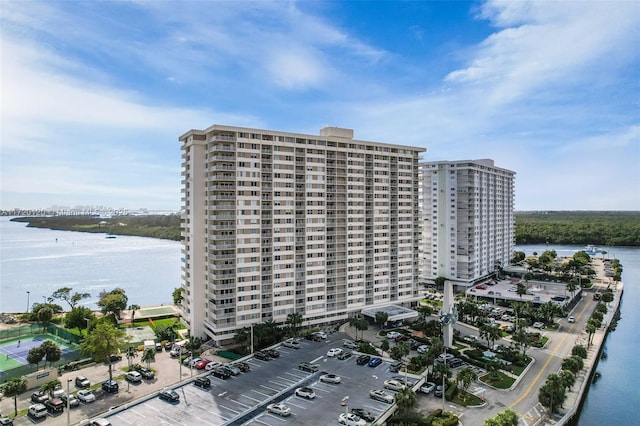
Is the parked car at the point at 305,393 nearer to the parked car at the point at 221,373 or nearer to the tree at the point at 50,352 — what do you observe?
the parked car at the point at 221,373

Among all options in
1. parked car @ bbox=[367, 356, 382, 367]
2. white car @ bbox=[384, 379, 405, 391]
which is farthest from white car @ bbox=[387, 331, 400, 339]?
white car @ bbox=[384, 379, 405, 391]

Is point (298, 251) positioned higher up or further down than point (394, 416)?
higher up

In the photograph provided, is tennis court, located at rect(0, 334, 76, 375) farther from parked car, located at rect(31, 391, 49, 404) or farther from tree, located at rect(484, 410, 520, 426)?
tree, located at rect(484, 410, 520, 426)

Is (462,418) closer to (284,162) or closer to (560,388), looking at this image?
(560,388)

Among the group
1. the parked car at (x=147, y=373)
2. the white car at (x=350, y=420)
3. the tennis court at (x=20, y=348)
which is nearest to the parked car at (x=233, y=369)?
the parked car at (x=147, y=373)

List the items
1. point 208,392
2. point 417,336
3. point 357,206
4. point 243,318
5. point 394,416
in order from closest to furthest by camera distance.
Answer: point 394,416 → point 208,392 → point 243,318 → point 417,336 → point 357,206

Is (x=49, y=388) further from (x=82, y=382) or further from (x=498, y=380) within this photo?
(x=498, y=380)

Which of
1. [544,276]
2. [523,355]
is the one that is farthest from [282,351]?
[544,276]
